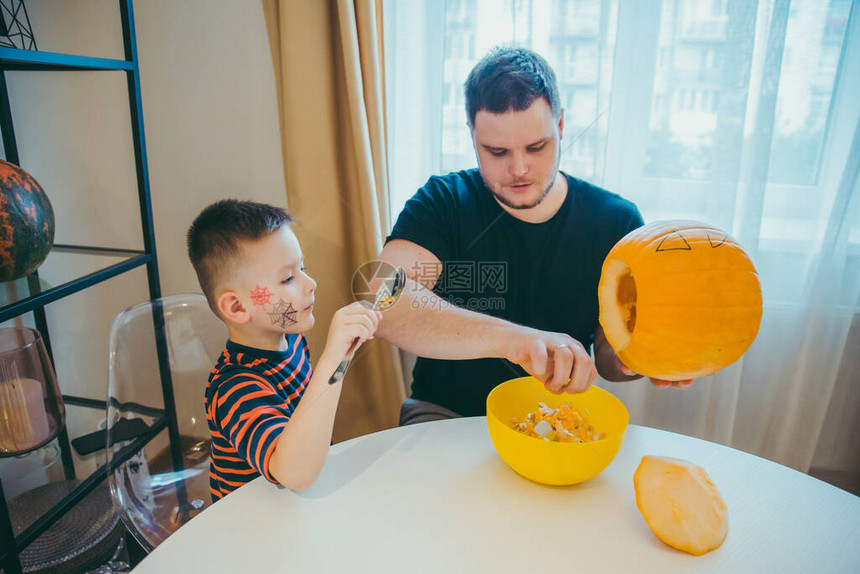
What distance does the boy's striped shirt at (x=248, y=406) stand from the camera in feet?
2.52

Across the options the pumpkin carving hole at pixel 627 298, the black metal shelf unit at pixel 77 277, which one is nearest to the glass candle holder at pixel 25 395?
the black metal shelf unit at pixel 77 277

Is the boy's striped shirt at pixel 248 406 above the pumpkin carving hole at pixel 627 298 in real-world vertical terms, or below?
below

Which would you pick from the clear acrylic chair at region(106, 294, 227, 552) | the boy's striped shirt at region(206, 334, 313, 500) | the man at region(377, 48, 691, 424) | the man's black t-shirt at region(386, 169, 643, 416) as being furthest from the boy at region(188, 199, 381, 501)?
the man's black t-shirt at region(386, 169, 643, 416)

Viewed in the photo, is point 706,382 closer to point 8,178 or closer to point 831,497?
point 831,497

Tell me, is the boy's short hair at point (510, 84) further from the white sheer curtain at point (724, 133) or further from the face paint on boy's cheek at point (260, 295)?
the face paint on boy's cheek at point (260, 295)

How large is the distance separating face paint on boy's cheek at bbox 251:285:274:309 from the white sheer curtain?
0.77 metres

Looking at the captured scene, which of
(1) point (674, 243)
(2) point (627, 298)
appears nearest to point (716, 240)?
(1) point (674, 243)

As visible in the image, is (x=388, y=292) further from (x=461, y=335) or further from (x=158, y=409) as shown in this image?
(x=158, y=409)

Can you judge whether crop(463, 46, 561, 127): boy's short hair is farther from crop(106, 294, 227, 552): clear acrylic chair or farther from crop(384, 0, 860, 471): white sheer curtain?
crop(106, 294, 227, 552): clear acrylic chair

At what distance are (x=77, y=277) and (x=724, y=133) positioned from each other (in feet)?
5.07

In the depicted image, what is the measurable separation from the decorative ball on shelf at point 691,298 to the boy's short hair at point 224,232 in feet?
1.84

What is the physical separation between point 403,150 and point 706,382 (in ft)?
3.50

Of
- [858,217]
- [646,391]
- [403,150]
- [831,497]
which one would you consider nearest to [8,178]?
[403,150]

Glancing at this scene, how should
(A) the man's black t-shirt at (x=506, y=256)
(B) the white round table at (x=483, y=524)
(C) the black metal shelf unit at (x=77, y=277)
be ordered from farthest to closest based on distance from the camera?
(A) the man's black t-shirt at (x=506, y=256) → (C) the black metal shelf unit at (x=77, y=277) → (B) the white round table at (x=483, y=524)
